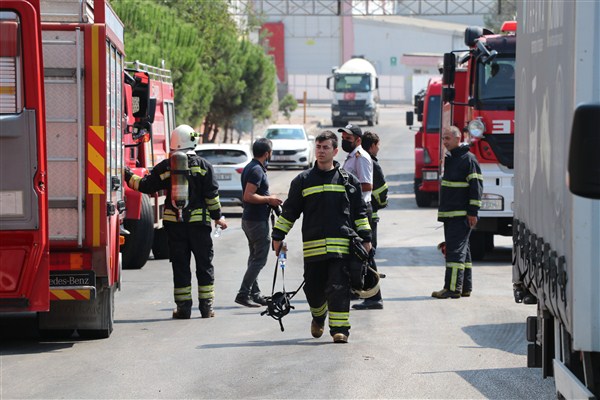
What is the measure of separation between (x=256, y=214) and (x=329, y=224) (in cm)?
298

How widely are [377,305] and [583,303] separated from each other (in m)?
8.37

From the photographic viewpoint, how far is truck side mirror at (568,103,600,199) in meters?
4.37

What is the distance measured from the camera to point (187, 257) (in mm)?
12805

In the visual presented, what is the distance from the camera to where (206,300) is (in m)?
12.8

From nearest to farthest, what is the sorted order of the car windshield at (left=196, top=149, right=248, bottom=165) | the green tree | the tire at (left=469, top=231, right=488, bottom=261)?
the tire at (left=469, top=231, right=488, bottom=261)
the car windshield at (left=196, top=149, right=248, bottom=165)
the green tree

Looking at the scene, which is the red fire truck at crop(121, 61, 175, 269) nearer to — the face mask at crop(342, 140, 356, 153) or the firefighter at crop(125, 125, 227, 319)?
the firefighter at crop(125, 125, 227, 319)

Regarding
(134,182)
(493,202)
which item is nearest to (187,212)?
(134,182)

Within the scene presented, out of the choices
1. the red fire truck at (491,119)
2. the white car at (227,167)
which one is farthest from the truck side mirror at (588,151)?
the white car at (227,167)

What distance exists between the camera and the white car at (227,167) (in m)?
26.7

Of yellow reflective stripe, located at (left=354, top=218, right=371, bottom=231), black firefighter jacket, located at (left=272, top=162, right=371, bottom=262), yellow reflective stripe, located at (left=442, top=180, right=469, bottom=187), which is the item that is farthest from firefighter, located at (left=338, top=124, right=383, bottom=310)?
black firefighter jacket, located at (left=272, top=162, right=371, bottom=262)

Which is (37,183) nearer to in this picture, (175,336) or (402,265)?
(175,336)

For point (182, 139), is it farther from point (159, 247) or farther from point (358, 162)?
point (159, 247)

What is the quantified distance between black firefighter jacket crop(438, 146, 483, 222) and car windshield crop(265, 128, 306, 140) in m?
30.0

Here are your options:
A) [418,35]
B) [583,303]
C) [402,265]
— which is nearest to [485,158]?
[402,265]
